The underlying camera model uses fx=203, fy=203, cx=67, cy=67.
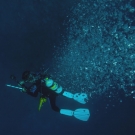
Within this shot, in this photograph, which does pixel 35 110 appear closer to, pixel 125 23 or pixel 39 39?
pixel 39 39

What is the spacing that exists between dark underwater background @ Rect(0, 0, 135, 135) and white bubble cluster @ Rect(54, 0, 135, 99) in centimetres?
35

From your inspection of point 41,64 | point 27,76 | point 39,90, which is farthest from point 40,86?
point 41,64

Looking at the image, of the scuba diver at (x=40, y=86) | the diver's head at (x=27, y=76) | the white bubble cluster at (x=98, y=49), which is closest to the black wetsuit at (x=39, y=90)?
the scuba diver at (x=40, y=86)

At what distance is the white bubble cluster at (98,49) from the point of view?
24.5 feet

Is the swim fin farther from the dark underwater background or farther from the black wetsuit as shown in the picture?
the dark underwater background

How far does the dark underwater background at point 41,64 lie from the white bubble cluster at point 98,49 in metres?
0.35

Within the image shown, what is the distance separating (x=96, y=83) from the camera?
8.55m

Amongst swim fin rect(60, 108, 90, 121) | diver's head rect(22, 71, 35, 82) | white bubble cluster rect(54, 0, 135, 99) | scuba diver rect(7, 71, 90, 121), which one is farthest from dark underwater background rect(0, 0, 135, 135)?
diver's head rect(22, 71, 35, 82)

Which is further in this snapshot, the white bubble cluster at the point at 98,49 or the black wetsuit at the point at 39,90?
the white bubble cluster at the point at 98,49

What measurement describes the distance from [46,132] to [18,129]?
139cm

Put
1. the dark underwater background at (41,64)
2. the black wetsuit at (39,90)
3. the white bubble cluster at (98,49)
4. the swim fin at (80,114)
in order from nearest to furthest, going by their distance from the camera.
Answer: the black wetsuit at (39,90), the swim fin at (80,114), the white bubble cluster at (98,49), the dark underwater background at (41,64)

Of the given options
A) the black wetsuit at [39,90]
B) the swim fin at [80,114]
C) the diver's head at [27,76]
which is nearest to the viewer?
the diver's head at [27,76]

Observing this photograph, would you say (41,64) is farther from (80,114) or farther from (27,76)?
(27,76)

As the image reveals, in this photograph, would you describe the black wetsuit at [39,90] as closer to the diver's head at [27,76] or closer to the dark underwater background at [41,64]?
the diver's head at [27,76]
